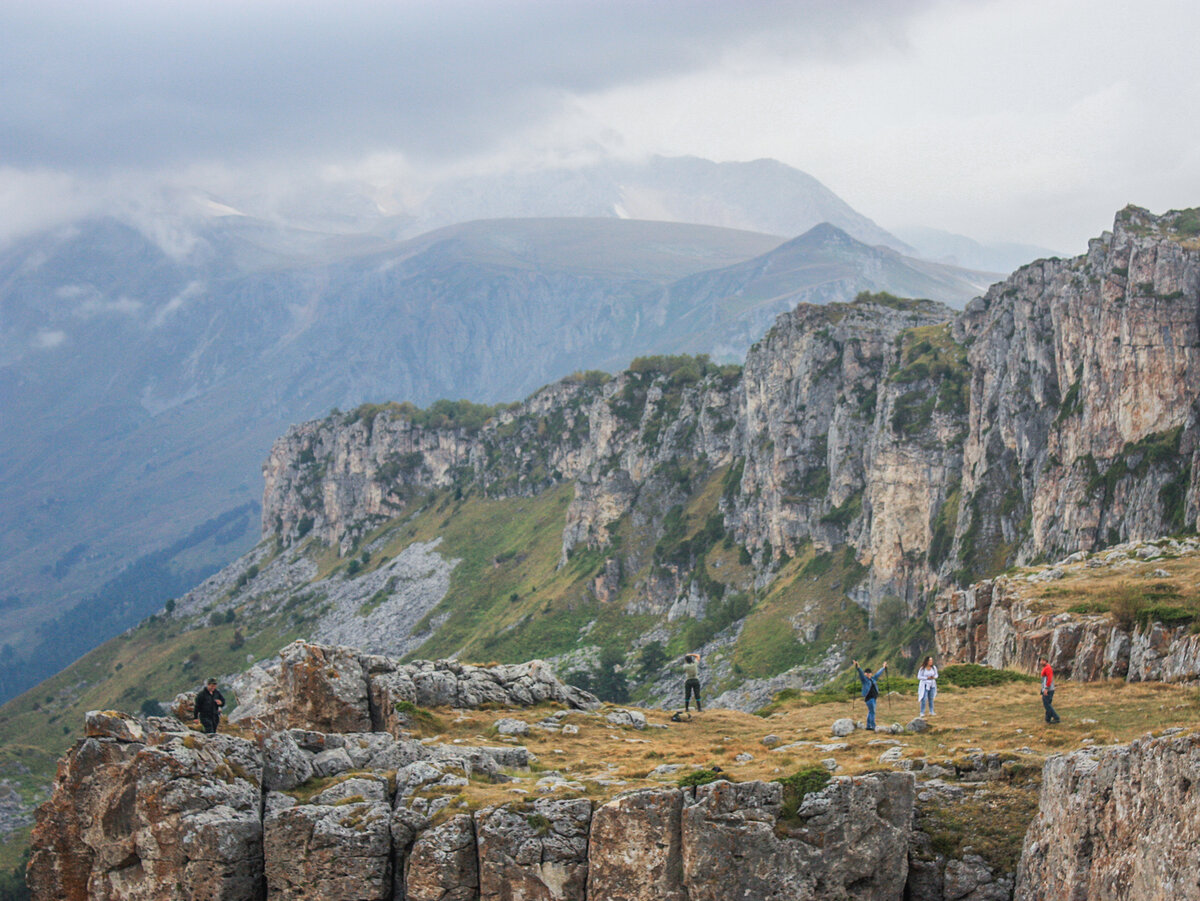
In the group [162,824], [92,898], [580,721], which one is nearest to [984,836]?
[580,721]

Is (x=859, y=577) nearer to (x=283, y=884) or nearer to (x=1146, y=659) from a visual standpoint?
(x=1146, y=659)

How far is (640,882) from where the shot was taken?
29.7 m

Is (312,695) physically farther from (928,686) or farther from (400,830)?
(928,686)

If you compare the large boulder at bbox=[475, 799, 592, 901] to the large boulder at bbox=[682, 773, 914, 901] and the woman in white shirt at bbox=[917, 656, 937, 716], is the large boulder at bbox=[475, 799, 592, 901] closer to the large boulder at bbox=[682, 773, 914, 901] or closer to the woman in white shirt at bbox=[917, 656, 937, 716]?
the large boulder at bbox=[682, 773, 914, 901]

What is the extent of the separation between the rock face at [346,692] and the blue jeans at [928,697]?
58.6 ft

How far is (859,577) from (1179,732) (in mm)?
135888

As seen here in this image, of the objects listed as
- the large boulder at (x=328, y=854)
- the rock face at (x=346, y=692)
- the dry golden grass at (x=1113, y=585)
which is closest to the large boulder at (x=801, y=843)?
the large boulder at (x=328, y=854)

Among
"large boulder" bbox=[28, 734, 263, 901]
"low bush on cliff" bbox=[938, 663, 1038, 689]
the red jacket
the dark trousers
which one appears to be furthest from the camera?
"low bush on cliff" bbox=[938, 663, 1038, 689]

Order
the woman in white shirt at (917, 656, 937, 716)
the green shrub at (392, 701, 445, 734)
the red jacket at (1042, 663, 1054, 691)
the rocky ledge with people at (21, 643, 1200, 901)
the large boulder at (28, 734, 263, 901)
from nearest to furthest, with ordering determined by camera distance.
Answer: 1. the rocky ledge with people at (21, 643, 1200, 901)
2. the large boulder at (28, 734, 263, 901)
3. the red jacket at (1042, 663, 1054, 691)
4. the woman in white shirt at (917, 656, 937, 716)
5. the green shrub at (392, 701, 445, 734)

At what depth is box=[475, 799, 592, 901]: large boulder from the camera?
101 ft

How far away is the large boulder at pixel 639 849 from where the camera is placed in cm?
2967

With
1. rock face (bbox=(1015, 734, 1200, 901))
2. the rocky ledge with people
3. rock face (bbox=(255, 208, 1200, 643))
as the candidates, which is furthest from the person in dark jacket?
rock face (bbox=(255, 208, 1200, 643))

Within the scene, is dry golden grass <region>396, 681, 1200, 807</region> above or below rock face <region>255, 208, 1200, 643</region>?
below

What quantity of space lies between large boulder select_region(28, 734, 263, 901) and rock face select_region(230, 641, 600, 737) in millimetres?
6443
